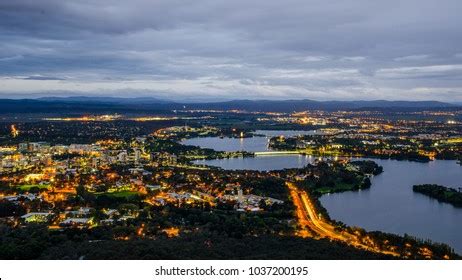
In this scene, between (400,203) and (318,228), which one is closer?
(318,228)

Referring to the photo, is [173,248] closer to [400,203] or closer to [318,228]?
[318,228]

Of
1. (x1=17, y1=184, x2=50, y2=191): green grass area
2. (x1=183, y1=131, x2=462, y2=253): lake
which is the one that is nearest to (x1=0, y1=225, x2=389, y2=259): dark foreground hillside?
(x1=183, y1=131, x2=462, y2=253): lake

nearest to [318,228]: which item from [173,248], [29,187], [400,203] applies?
[173,248]

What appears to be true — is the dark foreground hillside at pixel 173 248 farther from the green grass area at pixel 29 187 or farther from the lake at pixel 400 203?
the green grass area at pixel 29 187

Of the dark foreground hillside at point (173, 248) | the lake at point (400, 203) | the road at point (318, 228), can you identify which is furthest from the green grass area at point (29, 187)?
the lake at point (400, 203)

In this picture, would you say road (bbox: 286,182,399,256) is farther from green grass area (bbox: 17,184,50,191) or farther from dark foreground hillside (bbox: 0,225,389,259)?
green grass area (bbox: 17,184,50,191)

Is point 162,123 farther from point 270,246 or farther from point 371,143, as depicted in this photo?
point 270,246

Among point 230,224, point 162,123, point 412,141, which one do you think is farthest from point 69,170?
point 162,123
